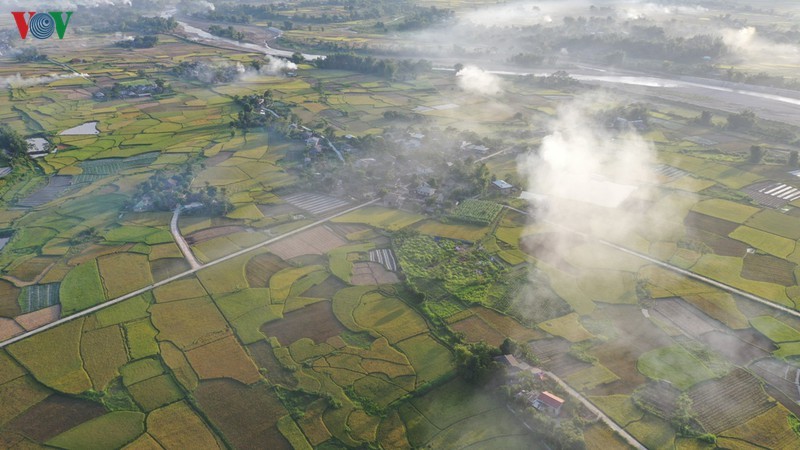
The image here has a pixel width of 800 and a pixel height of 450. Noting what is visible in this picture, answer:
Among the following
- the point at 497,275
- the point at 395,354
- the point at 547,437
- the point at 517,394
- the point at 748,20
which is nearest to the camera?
the point at 547,437

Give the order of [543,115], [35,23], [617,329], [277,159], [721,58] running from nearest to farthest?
1. [617,329]
2. [277,159]
3. [543,115]
4. [721,58]
5. [35,23]

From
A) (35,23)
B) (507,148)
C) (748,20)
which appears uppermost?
(748,20)

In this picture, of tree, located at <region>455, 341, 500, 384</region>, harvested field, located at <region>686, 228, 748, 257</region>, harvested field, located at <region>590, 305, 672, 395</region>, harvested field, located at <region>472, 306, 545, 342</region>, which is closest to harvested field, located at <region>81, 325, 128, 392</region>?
tree, located at <region>455, 341, 500, 384</region>

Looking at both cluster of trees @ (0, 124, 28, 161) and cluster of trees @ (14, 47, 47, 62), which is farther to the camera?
cluster of trees @ (14, 47, 47, 62)

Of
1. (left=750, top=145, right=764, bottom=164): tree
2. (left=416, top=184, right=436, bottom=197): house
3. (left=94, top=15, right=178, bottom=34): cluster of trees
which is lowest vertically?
(left=416, top=184, right=436, bottom=197): house

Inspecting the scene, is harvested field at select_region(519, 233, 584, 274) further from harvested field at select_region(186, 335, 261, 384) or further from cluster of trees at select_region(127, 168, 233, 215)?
cluster of trees at select_region(127, 168, 233, 215)

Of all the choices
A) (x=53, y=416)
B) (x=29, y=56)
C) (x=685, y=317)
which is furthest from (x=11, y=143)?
(x=685, y=317)

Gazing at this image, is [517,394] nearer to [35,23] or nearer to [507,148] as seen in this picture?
[507,148]

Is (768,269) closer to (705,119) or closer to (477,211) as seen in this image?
(477,211)

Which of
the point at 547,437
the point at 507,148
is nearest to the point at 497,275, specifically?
the point at 547,437
